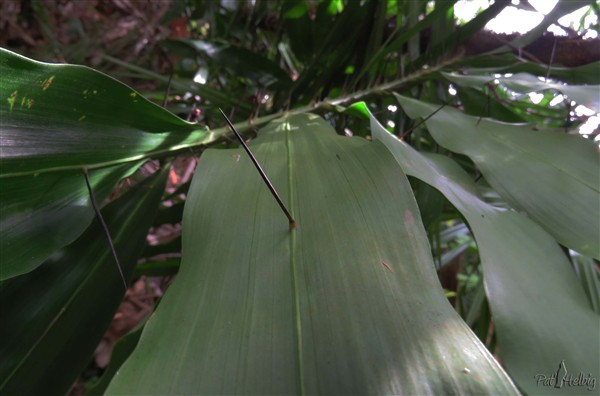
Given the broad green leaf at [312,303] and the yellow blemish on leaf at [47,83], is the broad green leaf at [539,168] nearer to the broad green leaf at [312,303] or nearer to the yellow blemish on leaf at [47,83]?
the broad green leaf at [312,303]

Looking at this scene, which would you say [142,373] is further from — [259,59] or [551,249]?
[259,59]

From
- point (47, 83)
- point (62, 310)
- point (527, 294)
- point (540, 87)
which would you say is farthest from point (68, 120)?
point (540, 87)

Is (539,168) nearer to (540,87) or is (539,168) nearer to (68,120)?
(540,87)

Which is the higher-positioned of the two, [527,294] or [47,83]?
[47,83]

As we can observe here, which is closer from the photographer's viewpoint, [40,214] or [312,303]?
[312,303]

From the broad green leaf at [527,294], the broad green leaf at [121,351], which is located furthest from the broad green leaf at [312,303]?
the broad green leaf at [121,351]

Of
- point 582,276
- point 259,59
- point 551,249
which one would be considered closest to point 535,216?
point 551,249
